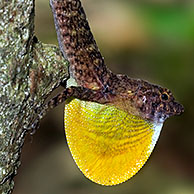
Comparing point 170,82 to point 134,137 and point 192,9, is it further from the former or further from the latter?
point 134,137

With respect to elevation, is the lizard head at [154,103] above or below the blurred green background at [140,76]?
above

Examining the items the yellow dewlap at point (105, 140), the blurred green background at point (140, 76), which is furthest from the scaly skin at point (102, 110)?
the blurred green background at point (140, 76)

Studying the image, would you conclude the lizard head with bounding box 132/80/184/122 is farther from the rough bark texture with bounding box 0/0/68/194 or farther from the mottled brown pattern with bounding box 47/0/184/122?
the rough bark texture with bounding box 0/0/68/194

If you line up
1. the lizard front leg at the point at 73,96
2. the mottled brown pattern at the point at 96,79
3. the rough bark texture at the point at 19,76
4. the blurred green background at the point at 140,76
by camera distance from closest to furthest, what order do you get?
the rough bark texture at the point at 19,76 → the lizard front leg at the point at 73,96 → the mottled brown pattern at the point at 96,79 → the blurred green background at the point at 140,76

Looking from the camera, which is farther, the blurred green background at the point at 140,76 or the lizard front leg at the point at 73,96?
the blurred green background at the point at 140,76

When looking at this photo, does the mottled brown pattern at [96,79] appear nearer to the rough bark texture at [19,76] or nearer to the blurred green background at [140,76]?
the rough bark texture at [19,76]

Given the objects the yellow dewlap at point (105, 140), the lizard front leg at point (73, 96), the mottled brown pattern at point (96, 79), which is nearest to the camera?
the lizard front leg at point (73, 96)

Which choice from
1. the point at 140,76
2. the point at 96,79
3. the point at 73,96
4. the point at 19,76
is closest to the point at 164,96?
the point at 96,79

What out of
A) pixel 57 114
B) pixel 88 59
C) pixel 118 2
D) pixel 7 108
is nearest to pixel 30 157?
pixel 57 114
